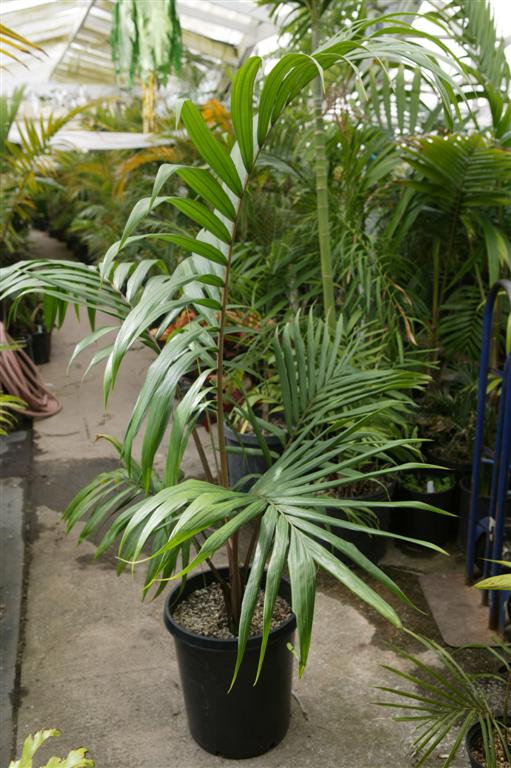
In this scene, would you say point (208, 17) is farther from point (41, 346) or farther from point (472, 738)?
point (472, 738)

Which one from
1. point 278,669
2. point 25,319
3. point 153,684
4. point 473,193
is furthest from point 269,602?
point 25,319

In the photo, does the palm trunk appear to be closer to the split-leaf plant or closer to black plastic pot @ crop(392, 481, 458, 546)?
black plastic pot @ crop(392, 481, 458, 546)

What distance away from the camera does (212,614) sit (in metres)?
1.89

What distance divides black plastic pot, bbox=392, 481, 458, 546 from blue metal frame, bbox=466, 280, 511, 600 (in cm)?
30

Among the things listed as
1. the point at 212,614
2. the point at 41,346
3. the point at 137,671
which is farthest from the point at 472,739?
the point at 41,346

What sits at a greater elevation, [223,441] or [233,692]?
Result: [223,441]

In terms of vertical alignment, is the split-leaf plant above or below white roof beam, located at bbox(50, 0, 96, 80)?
below

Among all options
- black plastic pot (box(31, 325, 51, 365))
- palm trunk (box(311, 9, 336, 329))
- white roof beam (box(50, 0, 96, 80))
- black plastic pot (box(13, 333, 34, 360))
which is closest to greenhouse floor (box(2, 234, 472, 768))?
palm trunk (box(311, 9, 336, 329))

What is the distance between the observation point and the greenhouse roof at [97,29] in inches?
351

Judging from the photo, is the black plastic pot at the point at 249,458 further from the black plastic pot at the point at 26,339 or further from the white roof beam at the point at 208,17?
the white roof beam at the point at 208,17

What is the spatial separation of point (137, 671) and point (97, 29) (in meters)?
10.9

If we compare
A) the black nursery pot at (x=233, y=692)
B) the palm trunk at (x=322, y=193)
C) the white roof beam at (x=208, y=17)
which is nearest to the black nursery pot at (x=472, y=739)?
the black nursery pot at (x=233, y=692)

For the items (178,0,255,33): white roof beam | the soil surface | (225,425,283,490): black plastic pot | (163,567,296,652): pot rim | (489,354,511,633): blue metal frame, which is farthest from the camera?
(178,0,255,33): white roof beam

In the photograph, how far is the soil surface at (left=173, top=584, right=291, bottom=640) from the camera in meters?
1.79
